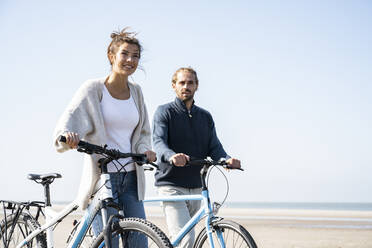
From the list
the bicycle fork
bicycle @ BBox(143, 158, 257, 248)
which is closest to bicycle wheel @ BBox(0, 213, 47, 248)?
bicycle @ BBox(143, 158, 257, 248)

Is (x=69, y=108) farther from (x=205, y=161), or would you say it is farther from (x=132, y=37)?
(x=205, y=161)

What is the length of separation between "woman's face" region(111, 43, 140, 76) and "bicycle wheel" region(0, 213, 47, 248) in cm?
170

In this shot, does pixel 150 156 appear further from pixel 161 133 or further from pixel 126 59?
pixel 161 133

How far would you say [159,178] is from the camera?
4496 mm

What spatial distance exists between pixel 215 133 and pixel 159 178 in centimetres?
78

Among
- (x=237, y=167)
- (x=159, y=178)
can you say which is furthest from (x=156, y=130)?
(x=237, y=167)

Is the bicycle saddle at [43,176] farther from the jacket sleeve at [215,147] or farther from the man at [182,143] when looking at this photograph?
the jacket sleeve at [215,147]

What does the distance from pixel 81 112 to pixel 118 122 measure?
0.27 meters

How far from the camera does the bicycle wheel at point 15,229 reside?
166 inches

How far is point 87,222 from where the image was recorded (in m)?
3.12

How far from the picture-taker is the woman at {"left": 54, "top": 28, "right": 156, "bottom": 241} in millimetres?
3211

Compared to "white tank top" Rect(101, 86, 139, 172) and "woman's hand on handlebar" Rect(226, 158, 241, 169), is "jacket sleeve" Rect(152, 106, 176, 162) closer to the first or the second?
"woman's hand on handlebar" Rect(226, 158, 241, 169)

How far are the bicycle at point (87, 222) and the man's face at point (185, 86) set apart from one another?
139cm

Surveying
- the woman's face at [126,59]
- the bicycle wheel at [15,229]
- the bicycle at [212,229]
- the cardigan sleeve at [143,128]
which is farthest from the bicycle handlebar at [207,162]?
the bicycle wheel at [15,229]
